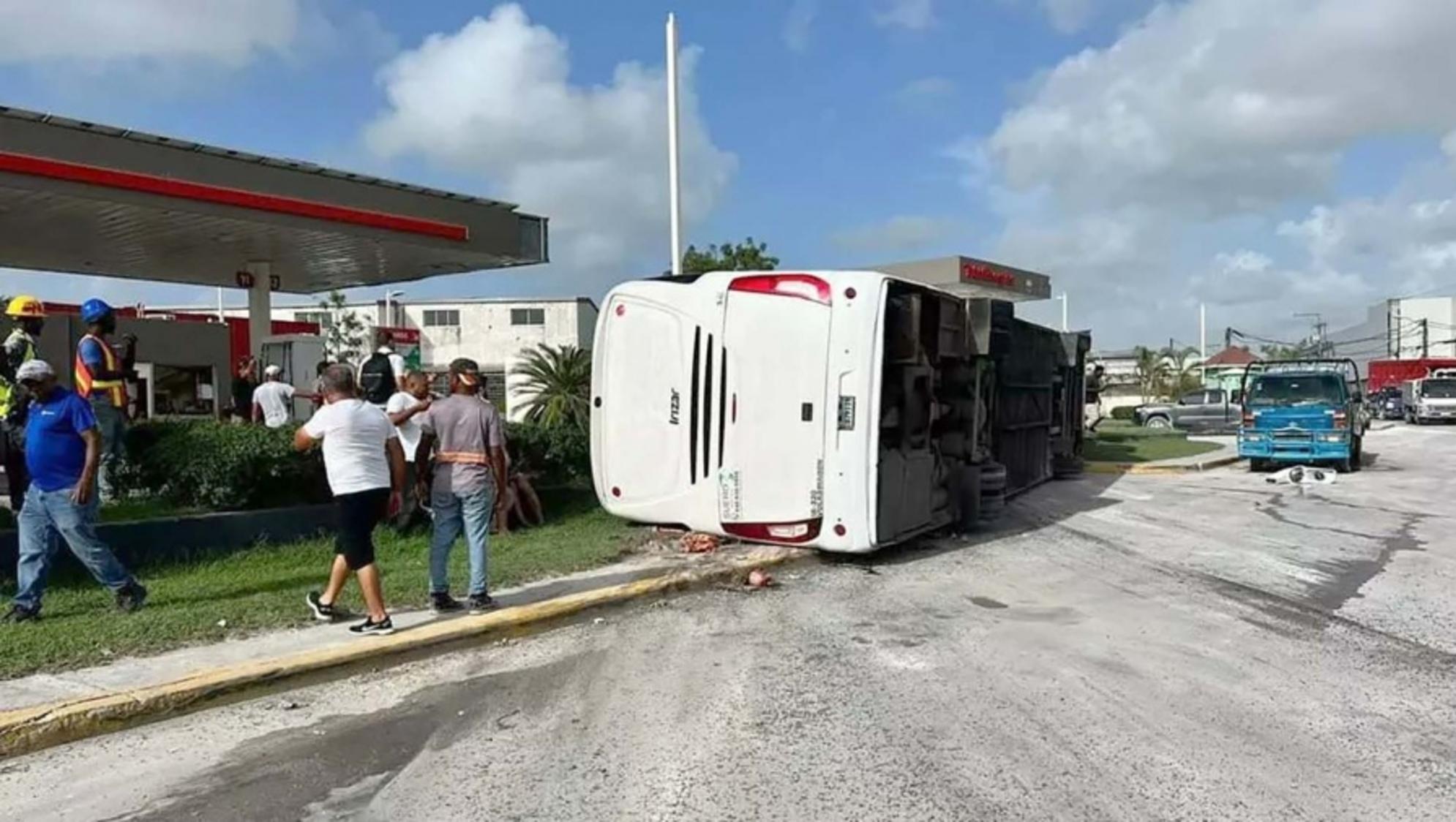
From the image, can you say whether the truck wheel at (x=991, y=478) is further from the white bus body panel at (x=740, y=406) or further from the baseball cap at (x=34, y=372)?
the baseball cap at (x=34, y=372)

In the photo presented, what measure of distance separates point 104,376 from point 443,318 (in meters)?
56.6

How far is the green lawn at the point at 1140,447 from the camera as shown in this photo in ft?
77.7

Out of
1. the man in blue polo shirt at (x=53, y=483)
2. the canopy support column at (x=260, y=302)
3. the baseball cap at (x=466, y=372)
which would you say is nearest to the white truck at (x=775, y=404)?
the baseball cap at (x=466, y=372)

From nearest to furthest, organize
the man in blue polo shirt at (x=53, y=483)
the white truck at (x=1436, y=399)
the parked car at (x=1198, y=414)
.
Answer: the man in blue polo shirt at (x=53, y=483) → the parked car at (x=1198, y=414) → the white truck at (x=1436, y=399)

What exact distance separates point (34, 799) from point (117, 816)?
54cm

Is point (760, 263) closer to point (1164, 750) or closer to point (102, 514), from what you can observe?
point (102, 514)

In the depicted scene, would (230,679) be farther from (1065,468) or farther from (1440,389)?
(1440,389)

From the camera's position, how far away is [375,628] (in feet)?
23.4

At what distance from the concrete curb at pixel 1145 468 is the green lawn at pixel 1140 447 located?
0.96 m

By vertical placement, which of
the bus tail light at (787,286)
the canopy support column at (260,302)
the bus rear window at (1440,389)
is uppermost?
the canopy support column at (260,302)

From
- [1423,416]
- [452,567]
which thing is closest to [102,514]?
[452,567]

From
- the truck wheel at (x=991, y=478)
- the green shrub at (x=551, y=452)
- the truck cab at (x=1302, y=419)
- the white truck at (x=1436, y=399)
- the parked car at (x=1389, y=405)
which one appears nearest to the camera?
the green shrub at (x=551, y=452)

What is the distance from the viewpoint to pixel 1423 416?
47.2m

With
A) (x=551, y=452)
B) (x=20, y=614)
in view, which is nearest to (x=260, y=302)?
(x=551, y=452)
